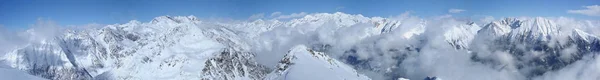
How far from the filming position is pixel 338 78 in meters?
198

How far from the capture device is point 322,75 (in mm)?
194875

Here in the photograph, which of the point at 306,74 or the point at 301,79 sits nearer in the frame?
the point at 301,79

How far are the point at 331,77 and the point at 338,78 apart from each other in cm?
416

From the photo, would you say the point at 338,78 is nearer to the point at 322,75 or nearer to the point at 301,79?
the point at 322,75

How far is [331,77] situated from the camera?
194500mm

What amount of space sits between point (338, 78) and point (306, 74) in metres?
11.1

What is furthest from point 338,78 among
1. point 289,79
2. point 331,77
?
point 289,79

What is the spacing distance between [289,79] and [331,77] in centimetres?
1437

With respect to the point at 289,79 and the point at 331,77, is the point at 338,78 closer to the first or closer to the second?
the point at 331,77

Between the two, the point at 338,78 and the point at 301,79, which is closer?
the point at 301,79

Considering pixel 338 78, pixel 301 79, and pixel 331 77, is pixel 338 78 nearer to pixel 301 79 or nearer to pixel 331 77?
pixel 331 77

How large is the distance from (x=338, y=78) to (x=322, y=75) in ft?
20.8

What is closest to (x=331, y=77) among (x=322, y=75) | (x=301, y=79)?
(x=322, y=75)

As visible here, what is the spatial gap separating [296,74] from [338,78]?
47.1ft
